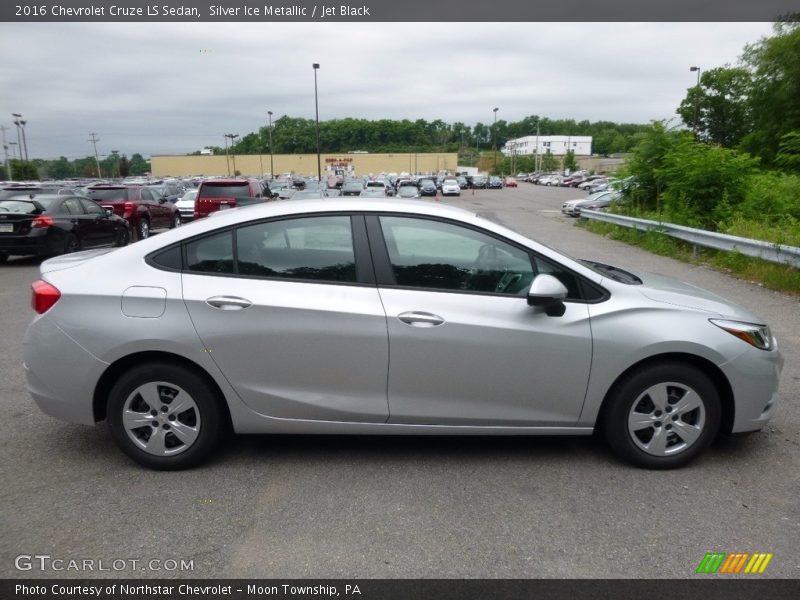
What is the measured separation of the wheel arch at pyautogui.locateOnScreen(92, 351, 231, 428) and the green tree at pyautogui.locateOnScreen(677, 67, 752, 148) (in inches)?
2738

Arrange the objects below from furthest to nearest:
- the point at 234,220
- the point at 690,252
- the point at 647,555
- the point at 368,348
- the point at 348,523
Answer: the point at 690,252, the point at 234,220, the point at 368,348, the point at 348,523, the point at 647,555

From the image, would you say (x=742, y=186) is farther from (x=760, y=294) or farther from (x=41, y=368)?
(x=41, y=368)

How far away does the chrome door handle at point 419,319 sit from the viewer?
12.7 ft

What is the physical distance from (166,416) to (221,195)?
1502 centimetres

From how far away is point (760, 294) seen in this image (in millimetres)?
10031

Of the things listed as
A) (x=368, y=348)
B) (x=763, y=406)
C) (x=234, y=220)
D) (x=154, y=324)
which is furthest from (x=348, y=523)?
(x=763, y=406)

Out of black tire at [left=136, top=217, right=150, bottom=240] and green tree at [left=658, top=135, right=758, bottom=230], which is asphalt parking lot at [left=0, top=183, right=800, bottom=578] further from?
black tire at [left=136, top=217, right=150, bottom=240]

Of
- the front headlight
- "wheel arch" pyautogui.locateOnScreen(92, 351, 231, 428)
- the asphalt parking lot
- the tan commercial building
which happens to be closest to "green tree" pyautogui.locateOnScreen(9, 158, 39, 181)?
the tan commercial building

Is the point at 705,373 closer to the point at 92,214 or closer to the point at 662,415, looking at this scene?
the point at 662,415

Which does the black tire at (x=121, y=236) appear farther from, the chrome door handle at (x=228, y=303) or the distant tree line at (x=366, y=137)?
the distant tree line at (x=366, y=137)

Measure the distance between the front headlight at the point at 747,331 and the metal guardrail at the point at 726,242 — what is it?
7.16 m

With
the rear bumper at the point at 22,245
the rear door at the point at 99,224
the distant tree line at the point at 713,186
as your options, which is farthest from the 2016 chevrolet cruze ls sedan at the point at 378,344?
the rear door at the point at 99,224

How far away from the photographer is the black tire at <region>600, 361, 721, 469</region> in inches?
156
